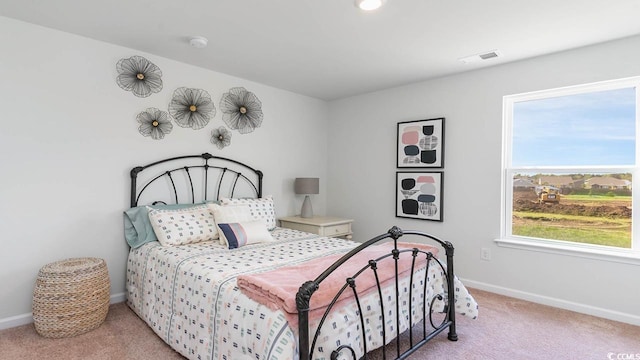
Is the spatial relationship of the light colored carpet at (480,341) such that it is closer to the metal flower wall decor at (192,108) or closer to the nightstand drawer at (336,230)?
the nightstand drawer at (336,230)

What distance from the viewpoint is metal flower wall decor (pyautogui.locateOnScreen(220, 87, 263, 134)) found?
359 centimetres

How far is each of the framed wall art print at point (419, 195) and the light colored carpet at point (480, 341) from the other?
125 centimetres

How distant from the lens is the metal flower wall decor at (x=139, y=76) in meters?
2.84

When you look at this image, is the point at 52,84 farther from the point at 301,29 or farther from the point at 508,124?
the point at 508,124

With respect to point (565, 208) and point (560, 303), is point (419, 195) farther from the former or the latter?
point (560, 303)

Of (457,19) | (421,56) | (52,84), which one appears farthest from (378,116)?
(52,84)

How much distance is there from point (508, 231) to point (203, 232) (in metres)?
2.90

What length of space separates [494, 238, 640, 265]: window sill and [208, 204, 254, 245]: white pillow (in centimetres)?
246

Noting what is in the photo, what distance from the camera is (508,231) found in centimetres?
326

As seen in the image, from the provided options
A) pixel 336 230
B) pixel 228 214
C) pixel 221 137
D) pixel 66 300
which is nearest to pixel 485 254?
pixel 336 230

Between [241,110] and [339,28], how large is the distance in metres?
1.67

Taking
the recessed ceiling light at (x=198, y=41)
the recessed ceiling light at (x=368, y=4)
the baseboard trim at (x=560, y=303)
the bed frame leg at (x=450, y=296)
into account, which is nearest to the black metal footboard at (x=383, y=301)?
the bed frame leg at (x=450, y=296)

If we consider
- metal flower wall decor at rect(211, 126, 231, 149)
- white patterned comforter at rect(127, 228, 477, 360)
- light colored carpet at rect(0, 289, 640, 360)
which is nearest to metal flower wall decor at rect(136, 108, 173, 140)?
metal flower wall decor at rect(211, 126, 231, 149)

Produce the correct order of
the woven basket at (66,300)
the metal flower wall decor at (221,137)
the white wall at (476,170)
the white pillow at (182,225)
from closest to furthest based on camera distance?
1. the woven basket at (66,300)
2. the white pillow at (182,225)
3. the white wall at (476,170)
4. the metal flower wall decor at (221,137)
